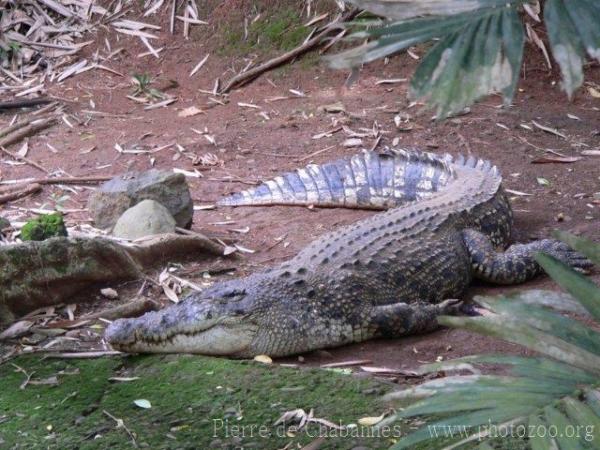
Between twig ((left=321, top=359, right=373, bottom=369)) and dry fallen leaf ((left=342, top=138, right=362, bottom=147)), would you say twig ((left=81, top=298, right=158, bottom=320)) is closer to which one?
twig ((left=321, top=359, right=373, bottom=369))

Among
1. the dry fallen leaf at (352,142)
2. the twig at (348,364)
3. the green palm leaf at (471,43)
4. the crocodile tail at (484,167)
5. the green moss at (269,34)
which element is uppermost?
the green palm leaf at (471,43)

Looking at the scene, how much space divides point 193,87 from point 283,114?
1.25 meters

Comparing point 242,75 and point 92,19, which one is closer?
point 242,75

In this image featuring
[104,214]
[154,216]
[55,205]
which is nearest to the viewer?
[154,216]

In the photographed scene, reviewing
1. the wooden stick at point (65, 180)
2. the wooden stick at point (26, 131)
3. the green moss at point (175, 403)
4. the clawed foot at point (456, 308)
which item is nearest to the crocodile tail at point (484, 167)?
the clawed foot at point (456, 308)

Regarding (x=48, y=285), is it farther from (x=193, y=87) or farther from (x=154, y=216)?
(x=193, y=87)

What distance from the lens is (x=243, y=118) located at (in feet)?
26.3

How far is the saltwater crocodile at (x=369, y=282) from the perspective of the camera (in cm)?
417

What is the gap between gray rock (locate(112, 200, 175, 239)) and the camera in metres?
5.18

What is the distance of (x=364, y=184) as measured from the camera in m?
6.26

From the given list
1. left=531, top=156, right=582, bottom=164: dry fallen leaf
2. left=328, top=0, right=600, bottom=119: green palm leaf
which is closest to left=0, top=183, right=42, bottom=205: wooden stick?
left=531, top=156, right=582, bottom=164: dry fallen leaf

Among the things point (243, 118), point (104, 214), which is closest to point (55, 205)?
point (104, 214)

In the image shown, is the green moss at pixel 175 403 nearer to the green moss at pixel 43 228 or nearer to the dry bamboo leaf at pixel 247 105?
the green moss at pixel 43 228

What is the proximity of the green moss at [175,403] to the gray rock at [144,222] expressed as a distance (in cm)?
135
